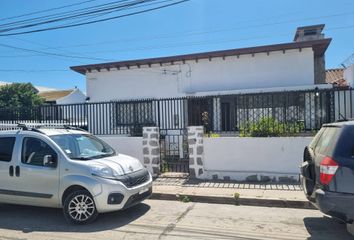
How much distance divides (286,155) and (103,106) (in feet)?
19.5

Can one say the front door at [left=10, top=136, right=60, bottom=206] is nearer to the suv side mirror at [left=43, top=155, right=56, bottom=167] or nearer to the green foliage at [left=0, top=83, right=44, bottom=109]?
the suv side mirror at [left=43, top=155, right=56, bottom=167]

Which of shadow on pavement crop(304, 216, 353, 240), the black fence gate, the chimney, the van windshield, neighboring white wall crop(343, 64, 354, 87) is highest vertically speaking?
the chimney

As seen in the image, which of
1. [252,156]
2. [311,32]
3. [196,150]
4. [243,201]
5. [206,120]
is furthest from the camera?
[311,32]

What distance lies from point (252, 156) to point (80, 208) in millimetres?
4914

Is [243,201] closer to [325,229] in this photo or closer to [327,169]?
[325,229]

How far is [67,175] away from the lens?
647 cm

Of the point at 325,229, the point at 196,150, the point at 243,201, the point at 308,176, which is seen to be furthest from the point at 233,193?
the point at 308,176

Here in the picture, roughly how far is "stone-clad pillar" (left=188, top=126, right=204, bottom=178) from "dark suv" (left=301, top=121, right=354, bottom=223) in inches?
191

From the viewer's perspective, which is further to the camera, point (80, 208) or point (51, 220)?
point (51, 220)

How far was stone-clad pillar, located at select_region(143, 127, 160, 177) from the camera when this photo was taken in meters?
10.4

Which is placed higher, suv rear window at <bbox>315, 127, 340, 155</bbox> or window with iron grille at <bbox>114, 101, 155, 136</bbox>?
window with iron grille at <bbox>114, 101, 155, 136</bbox>

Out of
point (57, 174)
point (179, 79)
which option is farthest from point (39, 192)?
point (179, 79)

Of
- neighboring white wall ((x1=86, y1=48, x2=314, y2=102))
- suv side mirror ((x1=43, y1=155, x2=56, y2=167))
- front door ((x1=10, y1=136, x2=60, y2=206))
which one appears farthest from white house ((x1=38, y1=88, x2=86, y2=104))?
suv side mirror ((x1=43, y1=155, x2=56, y2=167))

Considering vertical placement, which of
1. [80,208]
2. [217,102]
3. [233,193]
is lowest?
[233,193]
